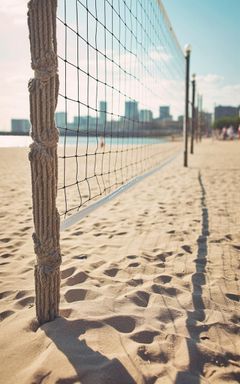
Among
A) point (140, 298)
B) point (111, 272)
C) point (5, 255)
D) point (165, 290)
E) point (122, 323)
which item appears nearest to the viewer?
point (122, 323)

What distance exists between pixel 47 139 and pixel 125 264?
1.34 meters

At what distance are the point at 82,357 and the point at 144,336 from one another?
342mm

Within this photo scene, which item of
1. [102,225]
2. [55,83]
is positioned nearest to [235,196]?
[102,225]

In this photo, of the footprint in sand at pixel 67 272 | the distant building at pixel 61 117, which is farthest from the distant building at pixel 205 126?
the footprint in sand at pixel 67 272

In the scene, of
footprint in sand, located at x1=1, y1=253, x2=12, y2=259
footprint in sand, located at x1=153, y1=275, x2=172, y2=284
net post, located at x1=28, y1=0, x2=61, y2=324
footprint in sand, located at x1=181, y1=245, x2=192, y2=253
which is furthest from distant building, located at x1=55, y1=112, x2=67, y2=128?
footprint in sand, located at x1=181, y1=245, x2=192, y2=253

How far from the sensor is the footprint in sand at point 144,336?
1634 millimetres

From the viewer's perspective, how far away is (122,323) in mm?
1768

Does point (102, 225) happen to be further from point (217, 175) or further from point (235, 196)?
point (217, 175)

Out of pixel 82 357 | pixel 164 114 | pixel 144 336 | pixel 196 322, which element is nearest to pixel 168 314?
pixel 196 322

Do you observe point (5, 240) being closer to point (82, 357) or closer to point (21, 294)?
point (21, 294)

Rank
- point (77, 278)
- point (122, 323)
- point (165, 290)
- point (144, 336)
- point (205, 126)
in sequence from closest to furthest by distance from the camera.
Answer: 1. point (144, 336)
2. point (122, 323)
3. point (165, 290)
4. point (77, 278)
5. point (205, 126)

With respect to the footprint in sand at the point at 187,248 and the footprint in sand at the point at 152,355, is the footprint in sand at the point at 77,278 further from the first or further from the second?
the footprint in sand at the point at 187,248

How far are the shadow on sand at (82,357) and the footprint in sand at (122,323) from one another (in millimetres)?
71

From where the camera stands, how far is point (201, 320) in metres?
1.85
